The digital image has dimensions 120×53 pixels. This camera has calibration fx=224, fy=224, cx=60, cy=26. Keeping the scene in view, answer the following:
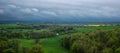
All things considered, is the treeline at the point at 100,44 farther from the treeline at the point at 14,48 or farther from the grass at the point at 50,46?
the treeline at the point at 14,48

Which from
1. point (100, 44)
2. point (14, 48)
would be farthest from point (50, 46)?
point (100, 44)

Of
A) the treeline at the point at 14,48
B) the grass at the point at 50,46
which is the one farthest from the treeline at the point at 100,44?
the treeline at the point at 14,48

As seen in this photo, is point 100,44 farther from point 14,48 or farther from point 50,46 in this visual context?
point 14,48

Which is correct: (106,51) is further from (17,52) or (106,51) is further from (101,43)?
(17,52)

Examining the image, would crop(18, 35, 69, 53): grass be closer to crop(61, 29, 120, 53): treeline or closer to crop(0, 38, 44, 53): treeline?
crop(61, 29, 120, 53): treeline

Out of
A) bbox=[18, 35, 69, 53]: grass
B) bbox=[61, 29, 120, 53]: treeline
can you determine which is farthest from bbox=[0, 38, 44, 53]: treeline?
bbox=[61, 29, 120, 53]: treeline

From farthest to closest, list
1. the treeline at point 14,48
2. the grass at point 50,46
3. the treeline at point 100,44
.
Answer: the grass at point 50,46, the treeline at point 100,44, the treeline at point 14,48

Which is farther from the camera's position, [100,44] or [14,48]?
[100,44]

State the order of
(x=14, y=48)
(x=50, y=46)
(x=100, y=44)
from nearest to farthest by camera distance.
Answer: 1. (x=14, y=48)
2. (x=100, y=44)
3. (x=50, y=46)

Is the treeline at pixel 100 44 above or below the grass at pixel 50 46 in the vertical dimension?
above

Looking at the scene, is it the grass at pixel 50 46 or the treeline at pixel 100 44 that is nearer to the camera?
the treeline at pixel 100 44

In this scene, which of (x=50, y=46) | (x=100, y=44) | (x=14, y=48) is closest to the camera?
(x=14, y=48)
